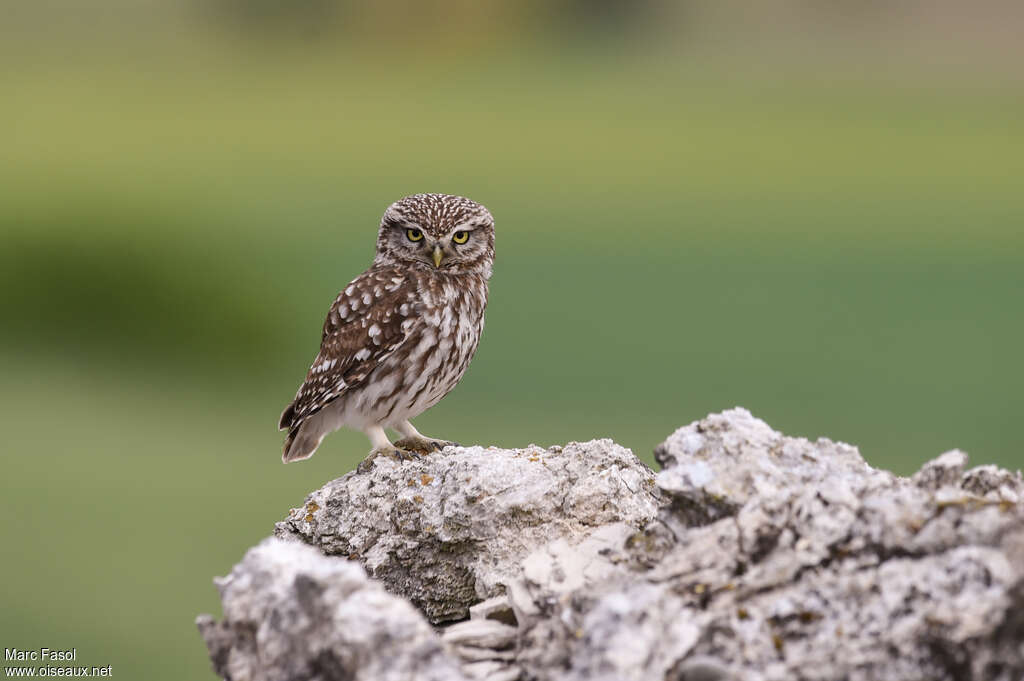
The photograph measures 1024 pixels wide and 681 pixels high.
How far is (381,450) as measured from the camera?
4242mm

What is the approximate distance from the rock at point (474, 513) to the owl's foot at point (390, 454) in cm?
28

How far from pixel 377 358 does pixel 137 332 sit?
7.83 meters

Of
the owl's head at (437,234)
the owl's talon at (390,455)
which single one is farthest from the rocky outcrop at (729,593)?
the owl's head at (437,234)

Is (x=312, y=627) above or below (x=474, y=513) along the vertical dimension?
below

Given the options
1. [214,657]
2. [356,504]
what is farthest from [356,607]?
[356,504]

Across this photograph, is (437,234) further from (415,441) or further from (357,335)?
(415,441)

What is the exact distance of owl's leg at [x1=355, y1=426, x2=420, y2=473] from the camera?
3914 mm

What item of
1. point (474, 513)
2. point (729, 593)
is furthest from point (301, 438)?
point (729, 593)

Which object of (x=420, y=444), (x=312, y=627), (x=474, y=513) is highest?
(x=420, y=444)

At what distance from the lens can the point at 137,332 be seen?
11523 millimetres

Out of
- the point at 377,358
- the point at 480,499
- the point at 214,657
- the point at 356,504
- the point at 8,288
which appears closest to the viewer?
the point at 214,657

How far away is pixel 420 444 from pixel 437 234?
0.77 m

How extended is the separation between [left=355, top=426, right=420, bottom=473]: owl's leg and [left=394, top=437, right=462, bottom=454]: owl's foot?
22 millimetres

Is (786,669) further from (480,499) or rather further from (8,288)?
(8,288)
